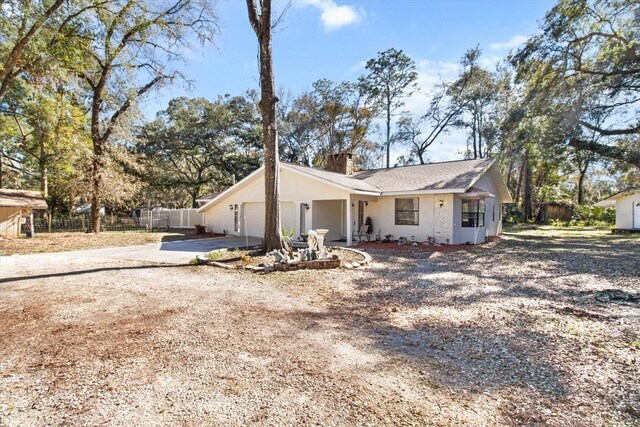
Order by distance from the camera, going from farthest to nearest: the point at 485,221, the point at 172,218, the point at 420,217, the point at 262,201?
the point at 172,218 → the point at 262,201 → the point at 485,221 → the point at 420,217

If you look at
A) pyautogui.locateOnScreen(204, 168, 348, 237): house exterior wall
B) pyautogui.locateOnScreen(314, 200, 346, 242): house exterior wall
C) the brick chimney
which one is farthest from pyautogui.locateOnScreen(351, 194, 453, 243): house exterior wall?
the brick chimney

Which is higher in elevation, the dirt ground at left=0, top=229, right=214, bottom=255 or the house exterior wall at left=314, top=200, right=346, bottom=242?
the house exterior wall at left=314, top=200, right=346, bottom=242

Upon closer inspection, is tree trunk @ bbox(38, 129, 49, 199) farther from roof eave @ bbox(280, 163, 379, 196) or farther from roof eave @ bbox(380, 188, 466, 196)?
roof eave @ bbox(380, 188, 466, 196)

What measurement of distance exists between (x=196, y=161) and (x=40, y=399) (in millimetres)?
32618

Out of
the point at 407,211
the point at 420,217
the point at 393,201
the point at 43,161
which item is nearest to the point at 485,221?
the point at 420,217

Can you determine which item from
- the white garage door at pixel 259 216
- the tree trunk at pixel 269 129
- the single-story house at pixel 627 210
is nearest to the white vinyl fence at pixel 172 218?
the white garage door at pixel 259 216

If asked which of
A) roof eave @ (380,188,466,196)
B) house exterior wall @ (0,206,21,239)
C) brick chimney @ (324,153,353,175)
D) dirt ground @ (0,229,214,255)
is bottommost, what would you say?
dirt ground @ (0,229,214,255)

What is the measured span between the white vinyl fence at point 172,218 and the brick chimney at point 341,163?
11029 mm

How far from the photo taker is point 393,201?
47.9ft

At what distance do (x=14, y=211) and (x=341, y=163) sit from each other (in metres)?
17.1

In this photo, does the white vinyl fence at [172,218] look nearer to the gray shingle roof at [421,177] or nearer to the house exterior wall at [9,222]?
the house exterior wall at [9,222]

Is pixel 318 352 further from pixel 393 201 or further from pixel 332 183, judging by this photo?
pixel 393 201

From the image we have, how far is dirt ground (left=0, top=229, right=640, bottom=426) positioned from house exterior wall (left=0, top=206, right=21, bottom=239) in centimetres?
1247

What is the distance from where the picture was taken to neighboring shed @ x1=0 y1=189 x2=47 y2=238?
1557 centimetres
